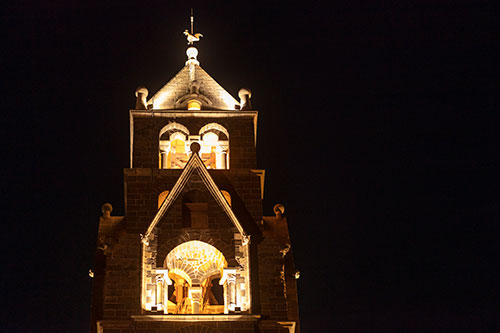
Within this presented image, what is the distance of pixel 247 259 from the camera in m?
37.2

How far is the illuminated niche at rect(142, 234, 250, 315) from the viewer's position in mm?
36219

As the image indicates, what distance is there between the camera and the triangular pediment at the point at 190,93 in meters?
42.4

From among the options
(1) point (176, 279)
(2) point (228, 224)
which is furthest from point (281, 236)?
(1) point (176, 279)

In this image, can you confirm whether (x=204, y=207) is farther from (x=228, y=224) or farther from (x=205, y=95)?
(x=205, y=95)

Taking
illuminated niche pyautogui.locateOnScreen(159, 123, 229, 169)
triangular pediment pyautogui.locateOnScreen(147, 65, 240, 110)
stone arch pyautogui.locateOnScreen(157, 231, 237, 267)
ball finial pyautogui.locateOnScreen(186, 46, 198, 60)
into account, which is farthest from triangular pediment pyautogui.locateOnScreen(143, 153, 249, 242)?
ball finial pyautogui.locateOnScreen(186, 46, 198, 60)

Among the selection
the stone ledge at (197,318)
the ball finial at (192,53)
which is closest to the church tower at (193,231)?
the stone ledge at (197,318)

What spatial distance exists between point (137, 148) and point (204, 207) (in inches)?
157

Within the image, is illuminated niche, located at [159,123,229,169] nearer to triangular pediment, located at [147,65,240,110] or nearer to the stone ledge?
triangular pediment, located at [147,65,240,110]

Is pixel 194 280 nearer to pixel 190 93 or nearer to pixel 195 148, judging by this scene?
pixel 195 148

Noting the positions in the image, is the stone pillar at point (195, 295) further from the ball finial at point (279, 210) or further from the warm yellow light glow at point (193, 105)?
the warm yellow light glow at point (193, 105)

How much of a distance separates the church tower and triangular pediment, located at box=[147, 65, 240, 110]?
0.04 metres

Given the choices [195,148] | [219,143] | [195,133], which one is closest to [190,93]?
[195,133]

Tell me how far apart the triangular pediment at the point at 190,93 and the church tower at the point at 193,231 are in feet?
0.14

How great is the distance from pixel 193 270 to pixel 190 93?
7848mm
